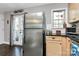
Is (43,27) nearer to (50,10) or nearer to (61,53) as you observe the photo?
(50,10)

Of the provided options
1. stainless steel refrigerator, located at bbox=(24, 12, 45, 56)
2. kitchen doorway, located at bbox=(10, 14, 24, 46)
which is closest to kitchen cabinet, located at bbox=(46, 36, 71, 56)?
stainless steel refrigerator, located at bbox=(24, 12, 45, 56)

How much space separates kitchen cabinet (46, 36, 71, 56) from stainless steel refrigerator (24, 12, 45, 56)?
0.45 feet

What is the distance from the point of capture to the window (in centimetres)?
136

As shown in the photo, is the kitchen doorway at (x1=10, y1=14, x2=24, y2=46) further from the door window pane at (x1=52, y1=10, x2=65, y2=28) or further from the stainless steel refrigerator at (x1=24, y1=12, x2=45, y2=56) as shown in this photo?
the door window pane at (x1=52, y1=10, x2=65, y2=28)

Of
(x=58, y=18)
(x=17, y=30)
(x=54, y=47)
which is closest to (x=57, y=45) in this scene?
(x=54, y=47)

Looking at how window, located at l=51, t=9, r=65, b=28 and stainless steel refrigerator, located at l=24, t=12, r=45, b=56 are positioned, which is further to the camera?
stainless steel refrigerator, located at l=24, t=12, r=45, b=56

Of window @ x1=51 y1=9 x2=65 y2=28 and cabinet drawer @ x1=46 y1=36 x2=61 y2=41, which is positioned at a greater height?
window @ x1=51 y1=9 x2=65 y2=28

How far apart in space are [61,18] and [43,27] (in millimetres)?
287

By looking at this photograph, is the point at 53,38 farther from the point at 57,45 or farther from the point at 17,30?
the point at 17,30

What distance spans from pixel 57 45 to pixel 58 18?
336mm

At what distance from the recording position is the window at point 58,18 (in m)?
1.36

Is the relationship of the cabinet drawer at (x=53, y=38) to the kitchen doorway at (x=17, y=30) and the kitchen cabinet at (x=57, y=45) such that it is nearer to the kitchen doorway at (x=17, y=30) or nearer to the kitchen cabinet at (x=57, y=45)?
the kitchen cabinet at (x=57, y=45)

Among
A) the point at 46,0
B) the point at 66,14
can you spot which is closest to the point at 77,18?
the point at 66,14

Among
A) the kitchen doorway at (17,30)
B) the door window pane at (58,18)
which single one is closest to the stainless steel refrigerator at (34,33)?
the kitchen doorway at (17,30)
